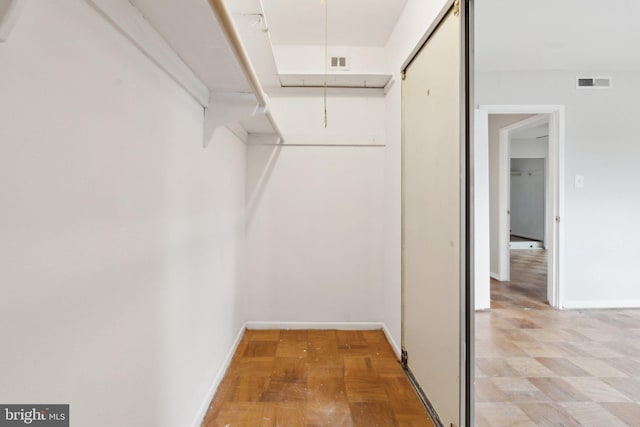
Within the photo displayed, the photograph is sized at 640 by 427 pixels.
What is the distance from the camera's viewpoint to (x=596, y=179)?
3.53 meters

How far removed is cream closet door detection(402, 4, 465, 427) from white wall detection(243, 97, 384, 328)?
2.29 ft

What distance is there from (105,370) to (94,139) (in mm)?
595

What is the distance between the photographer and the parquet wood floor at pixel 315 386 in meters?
1.69

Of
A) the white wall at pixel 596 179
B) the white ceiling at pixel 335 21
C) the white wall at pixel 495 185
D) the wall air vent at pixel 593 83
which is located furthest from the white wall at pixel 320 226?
the white wall at pixel 495 185

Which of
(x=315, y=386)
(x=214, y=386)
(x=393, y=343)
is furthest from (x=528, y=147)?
(x=214, y=386)

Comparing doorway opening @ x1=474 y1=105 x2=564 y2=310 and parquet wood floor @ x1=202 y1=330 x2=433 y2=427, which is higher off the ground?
doorway opening @ x1=474 y1=105 x2=564 y2=310

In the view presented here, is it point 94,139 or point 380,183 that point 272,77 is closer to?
point 380,183

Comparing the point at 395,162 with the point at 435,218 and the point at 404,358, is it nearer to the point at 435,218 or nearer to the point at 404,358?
the point at 435,218

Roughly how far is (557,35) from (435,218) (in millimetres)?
2360

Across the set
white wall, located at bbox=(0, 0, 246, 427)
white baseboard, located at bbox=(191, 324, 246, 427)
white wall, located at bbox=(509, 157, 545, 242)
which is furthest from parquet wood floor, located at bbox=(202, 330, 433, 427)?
white wall, located at bbox=(509, 157, 545, 242)

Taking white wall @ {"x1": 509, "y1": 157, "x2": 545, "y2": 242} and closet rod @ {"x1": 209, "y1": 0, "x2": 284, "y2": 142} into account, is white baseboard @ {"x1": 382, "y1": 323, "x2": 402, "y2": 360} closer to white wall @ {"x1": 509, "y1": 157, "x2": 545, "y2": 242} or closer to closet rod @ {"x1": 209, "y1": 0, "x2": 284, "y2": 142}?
closet rod @ {"x1": 209, "y1": 0, "x2": 284, "y2": 142}

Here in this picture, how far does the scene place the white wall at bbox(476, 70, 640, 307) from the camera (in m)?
3.49

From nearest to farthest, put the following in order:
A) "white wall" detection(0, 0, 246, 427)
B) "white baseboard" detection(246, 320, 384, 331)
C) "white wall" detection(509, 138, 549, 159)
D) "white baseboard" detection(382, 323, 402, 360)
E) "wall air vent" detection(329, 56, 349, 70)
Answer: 1. "white wall" detection(0, 0, 246, 427)
2. "white baseboard" detection(382, 323, 402, 360)
3. "wall air vent" detection(329, 56, 349, 70)
4. "white baseboard" detection(246, 320, 384, 331)
5. "white wall" detection(509, 138, 549, 159)

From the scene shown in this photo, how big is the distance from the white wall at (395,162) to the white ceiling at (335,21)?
0.35ft
